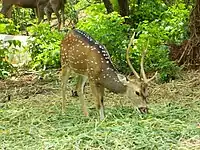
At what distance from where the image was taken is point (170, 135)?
526 cm

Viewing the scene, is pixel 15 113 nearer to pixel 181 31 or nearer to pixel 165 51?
pixel 165 51

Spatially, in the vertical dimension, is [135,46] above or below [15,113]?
above

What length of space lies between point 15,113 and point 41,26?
3732mm

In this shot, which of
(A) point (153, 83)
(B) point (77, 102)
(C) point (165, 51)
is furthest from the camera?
(C) point (165, 51)

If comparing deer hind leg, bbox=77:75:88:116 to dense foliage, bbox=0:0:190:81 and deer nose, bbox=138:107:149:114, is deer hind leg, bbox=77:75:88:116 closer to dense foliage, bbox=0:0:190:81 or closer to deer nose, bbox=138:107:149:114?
deer nose, bbox=138:107:149:114

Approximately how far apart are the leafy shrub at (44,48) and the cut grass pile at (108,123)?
1944 mm

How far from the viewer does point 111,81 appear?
5.91 meters

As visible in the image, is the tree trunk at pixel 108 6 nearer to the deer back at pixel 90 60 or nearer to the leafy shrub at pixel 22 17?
the deer back at pixel 90 60

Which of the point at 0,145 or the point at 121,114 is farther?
the point at 121,114

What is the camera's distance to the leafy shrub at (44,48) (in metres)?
9.64

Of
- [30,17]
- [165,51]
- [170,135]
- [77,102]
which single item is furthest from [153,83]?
[30,17]

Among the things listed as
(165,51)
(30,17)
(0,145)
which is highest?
(30,17)

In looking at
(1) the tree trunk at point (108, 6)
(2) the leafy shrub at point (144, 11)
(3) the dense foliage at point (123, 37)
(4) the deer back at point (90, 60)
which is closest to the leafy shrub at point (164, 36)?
(3) the dense foliage at point (123, 37)

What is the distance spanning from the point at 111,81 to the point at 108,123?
49cm
